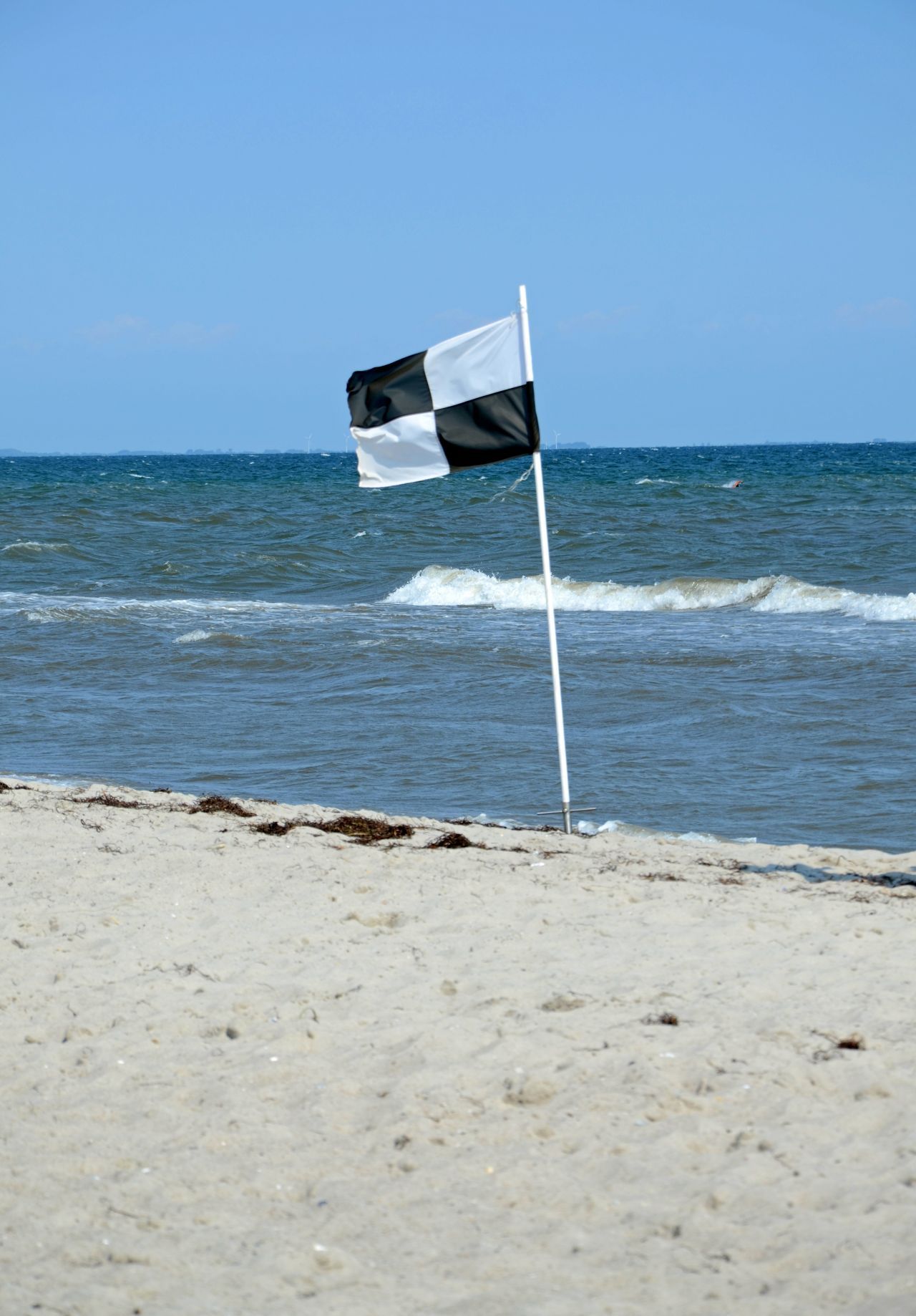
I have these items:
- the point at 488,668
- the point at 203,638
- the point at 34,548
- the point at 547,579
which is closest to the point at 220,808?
the point at 547,579

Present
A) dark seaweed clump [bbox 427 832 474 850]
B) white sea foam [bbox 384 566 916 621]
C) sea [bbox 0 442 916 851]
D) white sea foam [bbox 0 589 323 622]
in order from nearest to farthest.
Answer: dark seaweed clump [bbox 427 832 474 850] < sea [bbox 0 442 916 851] < white sea foam [bbox 0 589 323 622] < white sea foam [bbox 384 566 916 621]

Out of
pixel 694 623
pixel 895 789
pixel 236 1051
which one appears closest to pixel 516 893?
pixel 236 1051

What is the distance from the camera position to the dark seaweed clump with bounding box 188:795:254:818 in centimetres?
759

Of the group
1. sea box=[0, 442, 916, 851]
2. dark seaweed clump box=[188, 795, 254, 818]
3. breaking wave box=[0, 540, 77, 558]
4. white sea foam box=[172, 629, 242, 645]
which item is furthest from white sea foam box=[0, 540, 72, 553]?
dark seaweed clump box=[188, 795, 254, 818]

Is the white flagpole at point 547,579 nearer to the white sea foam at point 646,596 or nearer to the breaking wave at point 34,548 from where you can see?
the white sea foam at point 646,596

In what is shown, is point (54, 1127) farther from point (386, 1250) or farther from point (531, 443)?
point (531, 443)

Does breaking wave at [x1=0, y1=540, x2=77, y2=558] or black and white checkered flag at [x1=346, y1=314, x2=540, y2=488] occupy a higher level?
black and white checkered flag at [x1=346, y1=314, x2=540, y2=488]

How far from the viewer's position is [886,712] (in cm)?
1054

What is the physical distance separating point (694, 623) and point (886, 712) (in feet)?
21.4

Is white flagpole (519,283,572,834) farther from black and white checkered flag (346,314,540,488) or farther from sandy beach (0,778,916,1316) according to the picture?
sandy beach (0,778,916,1316)

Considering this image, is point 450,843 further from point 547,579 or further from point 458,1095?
point 458,1095

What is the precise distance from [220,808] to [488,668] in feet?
19.4

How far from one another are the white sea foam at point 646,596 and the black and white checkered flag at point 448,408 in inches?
454

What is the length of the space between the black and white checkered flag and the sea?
2326 millimetres
